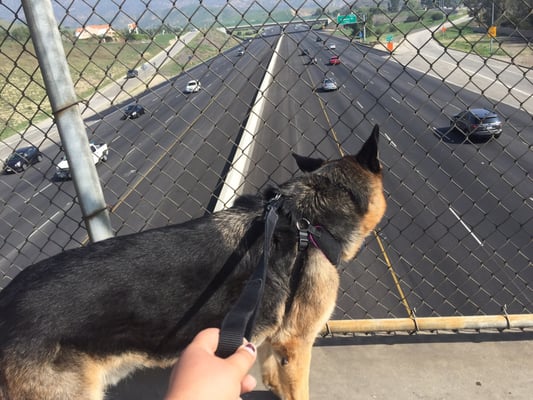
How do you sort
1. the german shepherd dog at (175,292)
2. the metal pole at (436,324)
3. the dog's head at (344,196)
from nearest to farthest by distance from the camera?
the german shepherd dog at (175,292), the dog's head at (344,196), the metal pole at (436,324)

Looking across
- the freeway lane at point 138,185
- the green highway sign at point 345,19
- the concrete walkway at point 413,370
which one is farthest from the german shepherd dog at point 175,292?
the freeway lane at point 138,185

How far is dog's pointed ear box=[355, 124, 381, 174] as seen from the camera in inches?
137

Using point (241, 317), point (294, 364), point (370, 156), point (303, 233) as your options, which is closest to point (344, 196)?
point (370, 156)

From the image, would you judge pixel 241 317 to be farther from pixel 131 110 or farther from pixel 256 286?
pixel 131 110

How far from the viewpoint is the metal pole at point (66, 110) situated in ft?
8.82

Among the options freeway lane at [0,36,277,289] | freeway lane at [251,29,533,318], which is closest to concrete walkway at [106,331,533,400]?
freeway lane at [251,29,533,318]

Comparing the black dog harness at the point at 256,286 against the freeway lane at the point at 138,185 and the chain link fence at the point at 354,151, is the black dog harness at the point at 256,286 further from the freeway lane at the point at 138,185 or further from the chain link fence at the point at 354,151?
the freeway lane at the point at 138,185

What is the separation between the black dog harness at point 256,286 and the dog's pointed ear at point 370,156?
75cm

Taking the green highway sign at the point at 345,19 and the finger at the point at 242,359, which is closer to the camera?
the finger at the point at 242,359

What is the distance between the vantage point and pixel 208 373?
60.9 inches

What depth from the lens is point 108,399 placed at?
3535 millimetres

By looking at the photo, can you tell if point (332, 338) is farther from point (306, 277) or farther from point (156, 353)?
point (156, 353)

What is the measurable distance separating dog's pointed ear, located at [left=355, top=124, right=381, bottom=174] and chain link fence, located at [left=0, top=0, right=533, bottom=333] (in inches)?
41.2

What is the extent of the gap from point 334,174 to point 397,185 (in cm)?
1371
